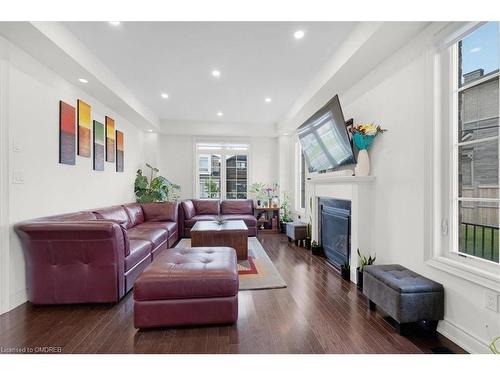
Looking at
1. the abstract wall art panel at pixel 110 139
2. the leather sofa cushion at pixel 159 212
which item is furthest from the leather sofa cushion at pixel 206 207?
the abstract wall art panel at pixel 110 139

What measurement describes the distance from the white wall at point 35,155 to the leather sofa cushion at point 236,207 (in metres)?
2.95

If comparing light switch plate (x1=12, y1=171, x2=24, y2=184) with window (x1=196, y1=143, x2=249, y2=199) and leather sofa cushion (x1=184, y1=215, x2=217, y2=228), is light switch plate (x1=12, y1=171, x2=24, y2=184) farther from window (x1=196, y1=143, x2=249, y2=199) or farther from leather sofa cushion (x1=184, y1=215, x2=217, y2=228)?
window (x1=196, y1=143, x2=249, y2=199)

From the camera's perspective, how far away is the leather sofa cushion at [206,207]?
6.01 meters

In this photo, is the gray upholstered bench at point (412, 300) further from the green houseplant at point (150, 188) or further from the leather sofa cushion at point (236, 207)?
the green houseplant at point (150, 188)

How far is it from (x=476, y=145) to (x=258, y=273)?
2572mm

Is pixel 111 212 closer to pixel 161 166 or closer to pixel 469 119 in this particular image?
A: pixel 161 166

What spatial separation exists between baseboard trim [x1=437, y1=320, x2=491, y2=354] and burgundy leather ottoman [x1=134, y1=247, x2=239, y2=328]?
164 centimetres

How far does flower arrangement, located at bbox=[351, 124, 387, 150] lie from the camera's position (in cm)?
274

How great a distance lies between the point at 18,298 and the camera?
2357 millimetres

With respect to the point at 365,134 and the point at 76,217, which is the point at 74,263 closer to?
the point at 76,217

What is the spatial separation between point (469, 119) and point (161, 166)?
243 inches
